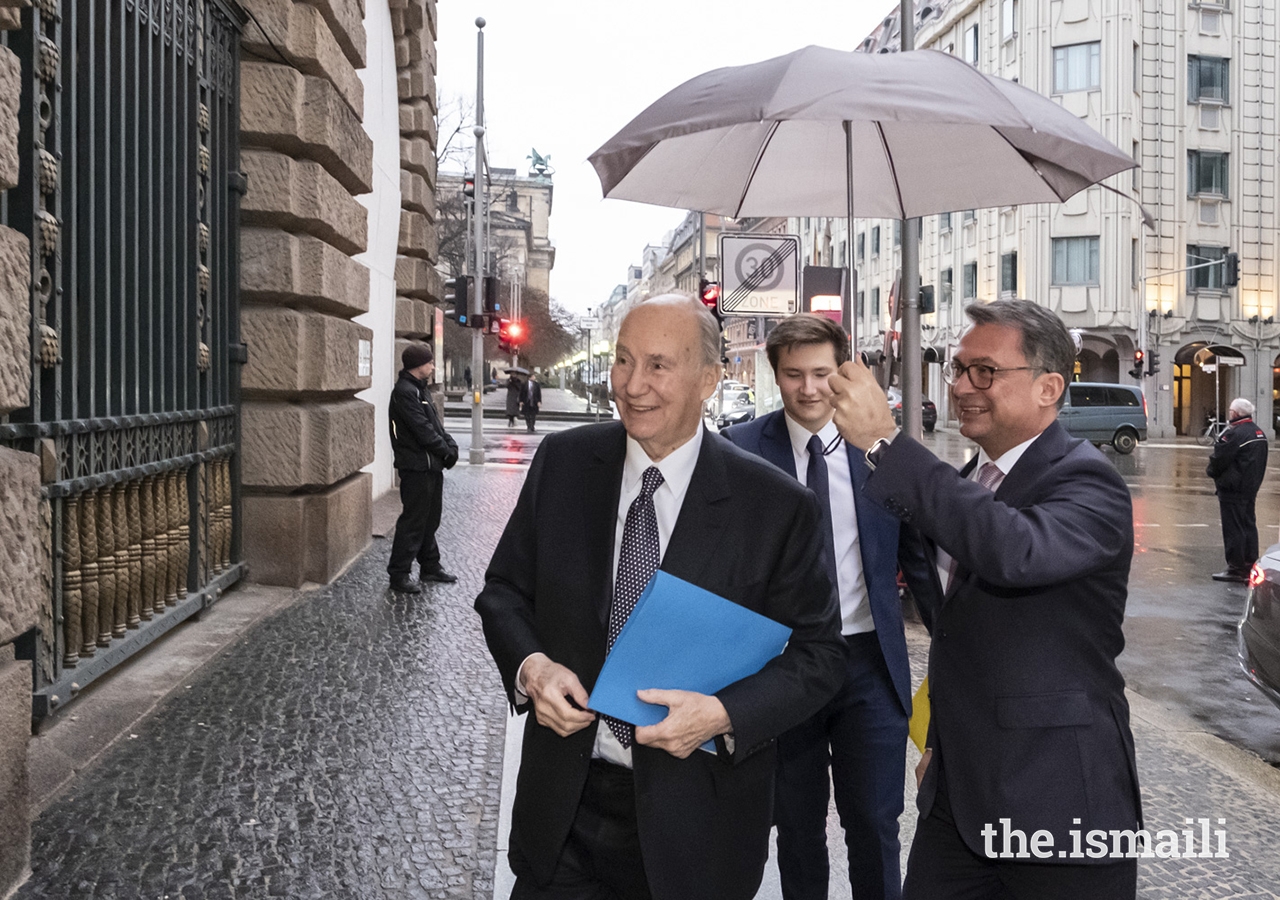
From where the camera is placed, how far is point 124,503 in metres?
5.54

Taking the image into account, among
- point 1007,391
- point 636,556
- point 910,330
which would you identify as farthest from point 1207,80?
point 636,556

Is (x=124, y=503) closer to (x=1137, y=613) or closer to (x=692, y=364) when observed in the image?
(x=692, y=364)

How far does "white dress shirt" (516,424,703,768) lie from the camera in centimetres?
233

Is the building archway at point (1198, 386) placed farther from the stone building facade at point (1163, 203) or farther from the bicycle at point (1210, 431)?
the bicycle at point (1210, 431)

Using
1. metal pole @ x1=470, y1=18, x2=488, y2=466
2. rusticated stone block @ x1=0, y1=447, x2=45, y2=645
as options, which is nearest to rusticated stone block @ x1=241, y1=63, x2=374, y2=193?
rusticated stone block @ x1=0, y1=447, x2=45, y2=645

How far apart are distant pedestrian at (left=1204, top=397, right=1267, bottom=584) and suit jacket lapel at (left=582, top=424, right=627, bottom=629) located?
35.9 feet

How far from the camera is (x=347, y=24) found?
28.2 feet

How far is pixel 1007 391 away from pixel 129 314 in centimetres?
463

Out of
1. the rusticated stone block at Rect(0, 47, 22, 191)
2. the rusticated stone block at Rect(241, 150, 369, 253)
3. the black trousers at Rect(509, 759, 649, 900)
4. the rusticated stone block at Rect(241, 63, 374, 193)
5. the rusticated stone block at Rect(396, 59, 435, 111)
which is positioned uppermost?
the rusticated stone block at Rect(396, 59, 435, 111)

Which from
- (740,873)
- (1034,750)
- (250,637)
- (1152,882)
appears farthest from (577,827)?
(250,637)

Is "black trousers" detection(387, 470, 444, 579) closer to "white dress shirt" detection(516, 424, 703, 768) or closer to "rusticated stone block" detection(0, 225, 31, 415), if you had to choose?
"rusticated stone block" detection(0, 225, 31, 415)

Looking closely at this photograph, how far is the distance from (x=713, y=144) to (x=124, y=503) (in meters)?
3.18

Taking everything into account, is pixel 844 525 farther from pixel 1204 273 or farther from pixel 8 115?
pixel 1204 273

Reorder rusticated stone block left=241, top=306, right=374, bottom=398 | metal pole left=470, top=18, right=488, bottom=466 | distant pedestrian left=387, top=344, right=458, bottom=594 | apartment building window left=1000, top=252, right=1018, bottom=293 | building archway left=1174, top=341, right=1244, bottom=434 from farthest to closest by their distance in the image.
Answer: apartment building window left=1000, top=252, right=1018, bottom=293
building archway left=1174, top=341, right=1244, bottom=434
metal pole left=470, top=18, right=488, bottom=466
distant pedestrian left=387, top=344, right=458, bottom=594
rusticated stone block left=241, top=306, right=374, bottom=398
